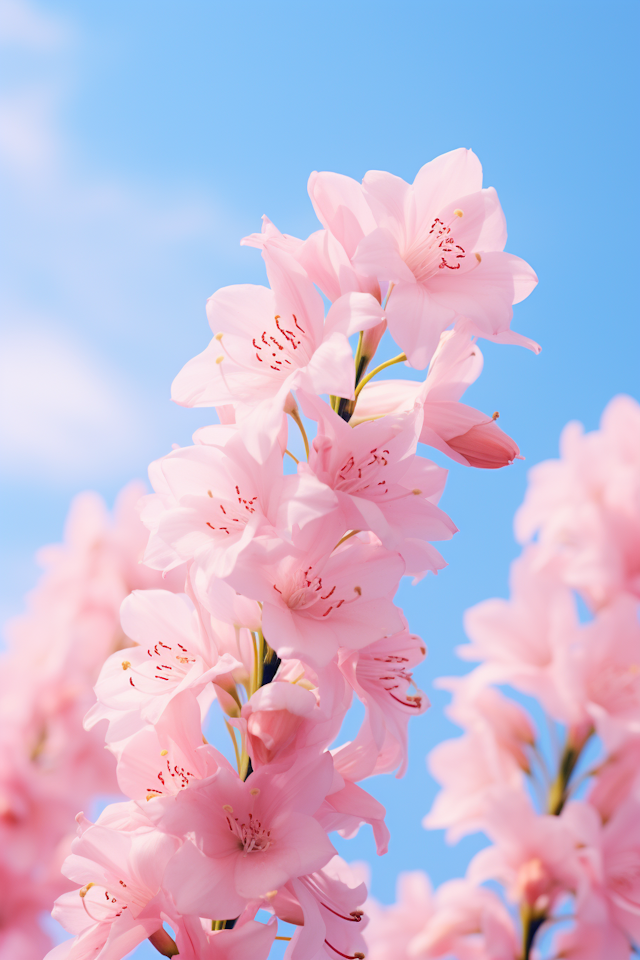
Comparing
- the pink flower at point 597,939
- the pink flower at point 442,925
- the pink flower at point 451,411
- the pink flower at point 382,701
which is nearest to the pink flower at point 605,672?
the pink flower at point 597,939

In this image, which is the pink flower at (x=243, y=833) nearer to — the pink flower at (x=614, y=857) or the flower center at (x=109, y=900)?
the flower center at (x=109, y=900)

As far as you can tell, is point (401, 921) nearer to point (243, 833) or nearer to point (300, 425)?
point (243, 833)

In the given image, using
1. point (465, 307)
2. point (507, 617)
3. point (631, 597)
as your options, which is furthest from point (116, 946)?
point (631, 597)

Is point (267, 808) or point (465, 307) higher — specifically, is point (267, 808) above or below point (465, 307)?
below

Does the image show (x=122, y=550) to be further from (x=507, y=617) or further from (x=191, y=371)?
(x=191, y=371)

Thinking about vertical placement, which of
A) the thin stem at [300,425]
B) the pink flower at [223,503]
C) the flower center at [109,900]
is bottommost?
the flower center at [109,900]

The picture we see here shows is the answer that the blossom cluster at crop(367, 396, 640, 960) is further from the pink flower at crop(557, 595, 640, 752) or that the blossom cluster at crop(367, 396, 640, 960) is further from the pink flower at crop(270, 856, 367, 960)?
the pink flower at crop(270, 856, 367, 960)
